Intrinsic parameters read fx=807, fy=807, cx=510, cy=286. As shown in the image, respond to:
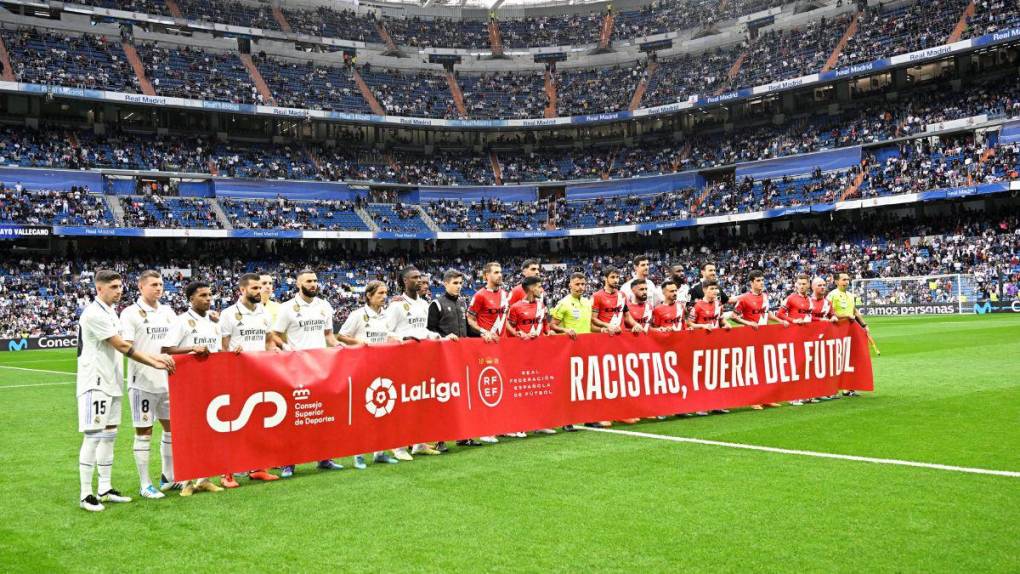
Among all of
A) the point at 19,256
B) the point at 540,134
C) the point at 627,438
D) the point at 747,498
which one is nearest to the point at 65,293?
the point at 19,256

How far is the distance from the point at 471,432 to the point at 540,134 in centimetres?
6036

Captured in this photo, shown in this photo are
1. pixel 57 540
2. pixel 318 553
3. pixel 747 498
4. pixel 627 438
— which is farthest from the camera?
pixel 627 438

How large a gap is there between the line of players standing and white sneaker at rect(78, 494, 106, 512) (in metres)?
0.01

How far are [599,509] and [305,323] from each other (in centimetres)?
459

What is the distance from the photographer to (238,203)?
55.9 m

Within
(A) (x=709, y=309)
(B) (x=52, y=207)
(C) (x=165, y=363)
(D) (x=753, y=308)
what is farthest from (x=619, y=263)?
(C) (x=165, y=363)

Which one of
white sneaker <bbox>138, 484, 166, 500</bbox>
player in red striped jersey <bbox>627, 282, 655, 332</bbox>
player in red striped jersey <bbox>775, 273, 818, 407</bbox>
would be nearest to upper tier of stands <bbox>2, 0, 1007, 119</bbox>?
player in red striped jersey <bbox>775, 273, 818, 407</bbox>

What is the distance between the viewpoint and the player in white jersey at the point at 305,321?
9.59 m

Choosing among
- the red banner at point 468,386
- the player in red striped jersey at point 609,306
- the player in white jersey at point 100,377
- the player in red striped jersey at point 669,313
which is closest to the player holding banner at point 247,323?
the red banner at point 468,386

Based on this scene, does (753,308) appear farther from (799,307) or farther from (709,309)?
(799,307)

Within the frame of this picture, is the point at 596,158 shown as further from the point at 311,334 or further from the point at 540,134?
the point at 311,334

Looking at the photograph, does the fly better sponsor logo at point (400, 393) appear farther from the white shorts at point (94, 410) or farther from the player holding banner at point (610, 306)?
the player holding banner at point (610, 306)

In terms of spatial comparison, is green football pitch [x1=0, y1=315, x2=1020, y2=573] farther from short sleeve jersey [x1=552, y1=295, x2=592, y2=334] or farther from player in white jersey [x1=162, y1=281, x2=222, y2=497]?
short sleeve jersey [x1=552, y1=295, x2=592, y2=334]

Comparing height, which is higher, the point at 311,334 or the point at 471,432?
the point at 311,334
